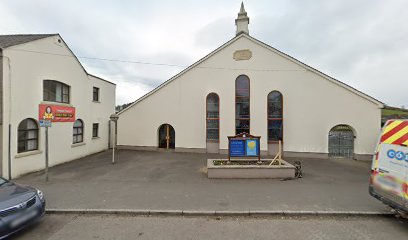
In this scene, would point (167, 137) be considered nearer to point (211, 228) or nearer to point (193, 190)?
point (193, 190)

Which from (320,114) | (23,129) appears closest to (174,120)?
(23,129)

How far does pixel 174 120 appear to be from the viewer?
14.2 meters

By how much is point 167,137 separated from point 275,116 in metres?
8.35

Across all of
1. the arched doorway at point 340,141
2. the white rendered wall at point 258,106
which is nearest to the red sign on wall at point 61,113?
the white rendered wall at point 258,106

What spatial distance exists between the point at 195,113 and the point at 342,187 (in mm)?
9663

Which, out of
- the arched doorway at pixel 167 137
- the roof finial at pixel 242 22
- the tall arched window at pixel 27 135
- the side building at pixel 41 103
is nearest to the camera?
the side building at pixel 41 103

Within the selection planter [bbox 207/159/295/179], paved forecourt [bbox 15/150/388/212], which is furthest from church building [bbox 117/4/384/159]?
planter [bbox 207/159/295/179]

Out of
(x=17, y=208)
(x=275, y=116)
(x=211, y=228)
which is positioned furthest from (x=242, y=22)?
(x=17, y=208)

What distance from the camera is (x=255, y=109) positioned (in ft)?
42.9

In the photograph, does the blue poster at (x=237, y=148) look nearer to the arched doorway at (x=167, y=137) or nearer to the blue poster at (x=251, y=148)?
the blue poster at (x=251, y=148)

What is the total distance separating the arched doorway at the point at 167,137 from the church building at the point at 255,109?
0.08m

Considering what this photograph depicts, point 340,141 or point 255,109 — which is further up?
point 255,109

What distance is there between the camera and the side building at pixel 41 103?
25.2 feet

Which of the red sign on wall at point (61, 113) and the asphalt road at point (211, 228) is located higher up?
the red sign on wall at point (61, 113)
